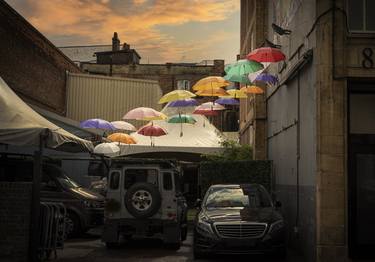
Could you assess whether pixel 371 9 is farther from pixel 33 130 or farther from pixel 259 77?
pixel 33 130

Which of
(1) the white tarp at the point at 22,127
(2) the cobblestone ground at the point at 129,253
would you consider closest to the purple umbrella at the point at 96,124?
(2) the cobblestone ground at the point at 129,253

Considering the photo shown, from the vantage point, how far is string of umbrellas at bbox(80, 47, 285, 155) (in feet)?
47.3

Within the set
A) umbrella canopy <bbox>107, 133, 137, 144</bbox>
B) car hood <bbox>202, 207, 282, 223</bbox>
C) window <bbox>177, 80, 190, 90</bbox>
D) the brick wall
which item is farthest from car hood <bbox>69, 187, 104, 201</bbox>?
window <bbox>177, 80, 190, 90</bbox>

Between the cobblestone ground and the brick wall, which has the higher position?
the brick wall

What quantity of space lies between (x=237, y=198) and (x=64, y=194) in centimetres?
521

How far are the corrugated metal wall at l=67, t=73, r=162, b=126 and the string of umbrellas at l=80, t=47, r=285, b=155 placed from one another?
398 inches

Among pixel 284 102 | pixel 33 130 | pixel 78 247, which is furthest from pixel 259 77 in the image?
pixel 33 130

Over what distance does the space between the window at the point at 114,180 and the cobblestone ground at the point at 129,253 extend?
1.55 m

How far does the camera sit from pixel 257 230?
453 inches

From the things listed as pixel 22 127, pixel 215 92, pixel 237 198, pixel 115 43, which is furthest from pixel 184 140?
pixel 115 43

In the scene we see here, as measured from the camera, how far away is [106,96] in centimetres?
3653

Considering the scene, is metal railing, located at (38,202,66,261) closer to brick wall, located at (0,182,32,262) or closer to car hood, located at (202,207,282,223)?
brick wall, located at (0,182,32,262)

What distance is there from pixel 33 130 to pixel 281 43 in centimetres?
939

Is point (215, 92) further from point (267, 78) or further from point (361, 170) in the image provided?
point (361, 170)
